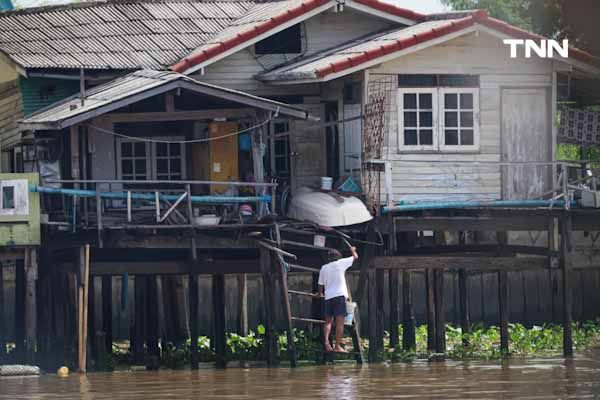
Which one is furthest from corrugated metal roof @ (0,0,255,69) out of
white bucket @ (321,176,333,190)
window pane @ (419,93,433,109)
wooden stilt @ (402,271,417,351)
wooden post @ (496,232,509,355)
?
wooden post @ (496,232,509,355)

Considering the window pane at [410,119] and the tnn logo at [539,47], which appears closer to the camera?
the window pane at [410,119]

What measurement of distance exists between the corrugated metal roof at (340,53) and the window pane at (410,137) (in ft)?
4.97

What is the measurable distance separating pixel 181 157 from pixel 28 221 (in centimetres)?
323

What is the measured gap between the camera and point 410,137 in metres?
29.7

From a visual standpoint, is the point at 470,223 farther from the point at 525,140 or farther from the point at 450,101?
the point at 450,101

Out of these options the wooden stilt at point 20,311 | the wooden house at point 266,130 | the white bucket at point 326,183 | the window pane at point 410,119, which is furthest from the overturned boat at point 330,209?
the wooden stilt at point 20,311

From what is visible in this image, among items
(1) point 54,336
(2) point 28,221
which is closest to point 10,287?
(1) point 54,336

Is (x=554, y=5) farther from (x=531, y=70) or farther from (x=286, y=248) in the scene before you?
(x=286, y=248)

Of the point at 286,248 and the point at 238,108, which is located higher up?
the point at 238,108

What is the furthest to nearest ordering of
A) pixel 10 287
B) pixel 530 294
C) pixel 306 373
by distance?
pixel 530 294
pixel 10 287
pixel 306 373

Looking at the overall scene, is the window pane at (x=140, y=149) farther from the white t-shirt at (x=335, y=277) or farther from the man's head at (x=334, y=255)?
the white t-shirt at (x=335, y=277)

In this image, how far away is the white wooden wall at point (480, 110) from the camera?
2956cm

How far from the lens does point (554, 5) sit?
37.8 m

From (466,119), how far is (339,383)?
241 inches
